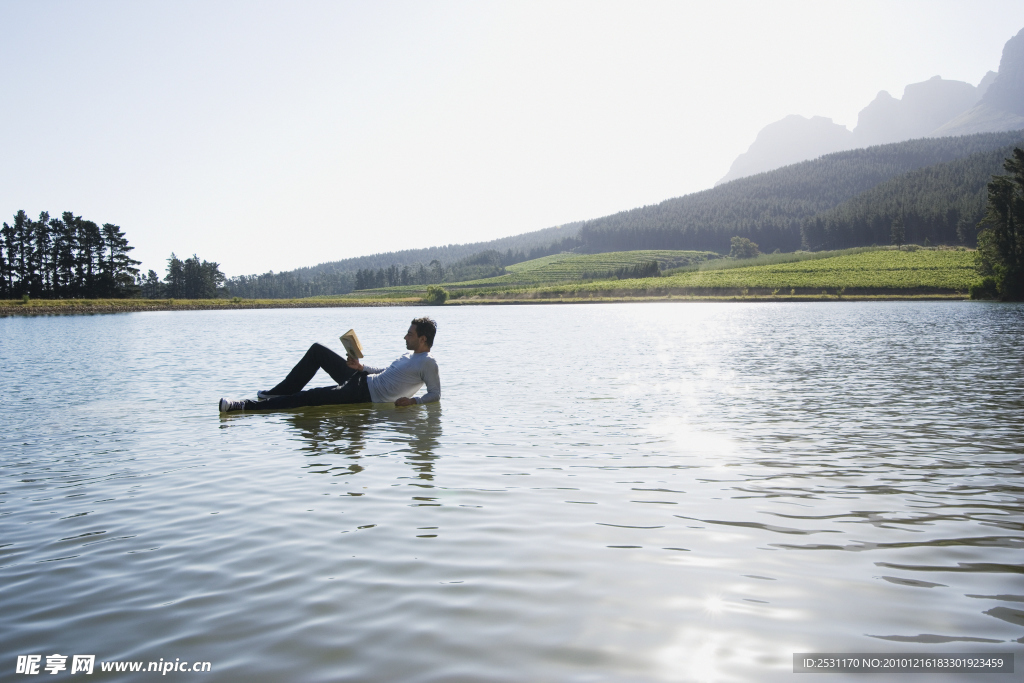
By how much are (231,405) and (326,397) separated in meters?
2.03

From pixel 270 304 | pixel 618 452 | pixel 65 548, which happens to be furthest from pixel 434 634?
pixel 270 304

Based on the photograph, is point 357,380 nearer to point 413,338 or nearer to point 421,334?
point 413,338

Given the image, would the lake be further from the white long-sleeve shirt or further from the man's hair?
the man's hair

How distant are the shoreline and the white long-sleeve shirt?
115032mm

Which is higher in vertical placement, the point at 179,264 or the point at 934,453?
the point at 179,264

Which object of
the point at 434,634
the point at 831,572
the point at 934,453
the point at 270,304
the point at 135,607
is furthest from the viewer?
the point at 270,304

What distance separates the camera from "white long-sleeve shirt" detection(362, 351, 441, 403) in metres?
14.6

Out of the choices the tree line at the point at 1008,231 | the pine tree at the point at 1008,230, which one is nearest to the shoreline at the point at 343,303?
the tree line at the point at 1008,231

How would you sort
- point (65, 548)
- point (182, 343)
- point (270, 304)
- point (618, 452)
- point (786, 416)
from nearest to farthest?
point (65, 548) → point (618, 452) → point (786, 416) → point (182, 343) → point (270, 304)

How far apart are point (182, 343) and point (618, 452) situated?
37.2 m

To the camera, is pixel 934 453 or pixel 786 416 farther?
pixel 786 416

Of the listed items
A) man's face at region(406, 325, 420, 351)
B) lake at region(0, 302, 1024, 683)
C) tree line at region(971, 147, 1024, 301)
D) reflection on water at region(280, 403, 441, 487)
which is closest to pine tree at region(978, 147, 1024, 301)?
tree line at region(971, 147, 1024, 301)

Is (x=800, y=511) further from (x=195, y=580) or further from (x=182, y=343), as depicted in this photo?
(x=182, y=343)

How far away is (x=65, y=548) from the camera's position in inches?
243
